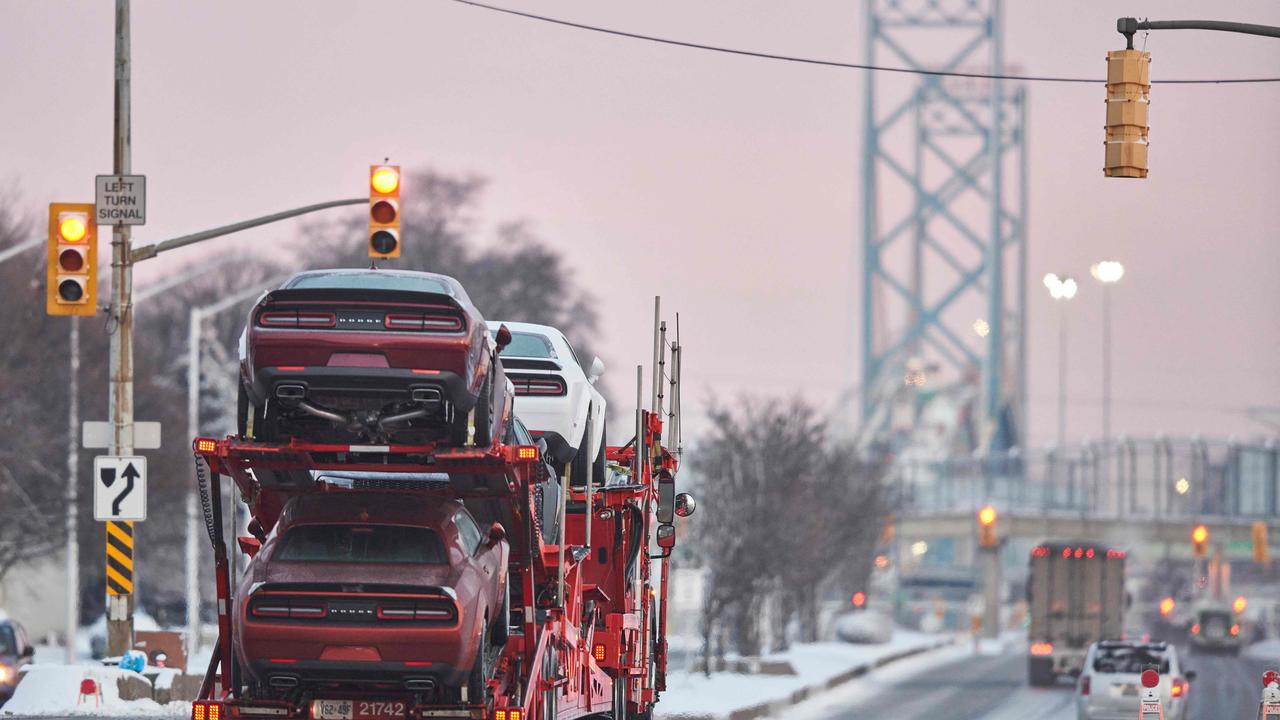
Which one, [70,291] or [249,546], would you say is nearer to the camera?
[249,546]

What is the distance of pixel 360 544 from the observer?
50.0 ft

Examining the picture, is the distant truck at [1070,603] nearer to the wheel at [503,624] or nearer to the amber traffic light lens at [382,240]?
the amber traffic light lens at [382,240]

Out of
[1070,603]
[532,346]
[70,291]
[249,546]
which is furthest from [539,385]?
[1070,603]

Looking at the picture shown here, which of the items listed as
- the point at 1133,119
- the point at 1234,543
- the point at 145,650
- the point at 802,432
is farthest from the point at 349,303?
the point at 1234,543

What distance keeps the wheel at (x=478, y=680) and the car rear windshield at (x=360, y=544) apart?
0.63 meters

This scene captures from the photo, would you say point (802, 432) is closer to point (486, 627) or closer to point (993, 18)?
point (486, 627)

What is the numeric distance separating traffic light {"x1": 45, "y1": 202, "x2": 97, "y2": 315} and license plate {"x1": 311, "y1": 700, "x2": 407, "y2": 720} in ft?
33.2

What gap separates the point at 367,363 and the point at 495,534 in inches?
63.8

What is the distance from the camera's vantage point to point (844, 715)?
1512 inches

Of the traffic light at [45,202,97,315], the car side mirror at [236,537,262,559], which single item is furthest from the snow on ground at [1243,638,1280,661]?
the car side mirror at [236,537,262,559]

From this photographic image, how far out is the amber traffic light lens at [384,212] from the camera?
2464 centimetres

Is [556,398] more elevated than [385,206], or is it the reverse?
[385,206]

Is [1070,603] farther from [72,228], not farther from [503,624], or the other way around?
[503,624]

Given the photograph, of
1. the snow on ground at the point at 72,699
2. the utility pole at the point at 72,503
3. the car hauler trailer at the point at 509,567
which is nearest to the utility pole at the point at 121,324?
the snow on ground at the point at 72,699
